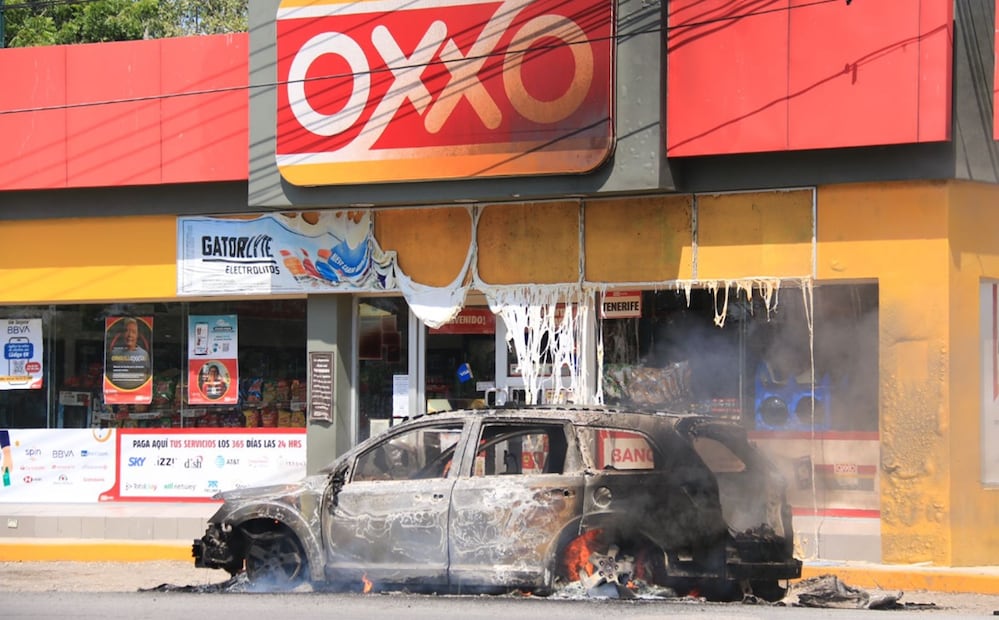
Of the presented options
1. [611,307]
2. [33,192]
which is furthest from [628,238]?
[33,192]

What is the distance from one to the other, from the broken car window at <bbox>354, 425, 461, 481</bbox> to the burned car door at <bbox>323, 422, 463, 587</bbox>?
10 millimetres

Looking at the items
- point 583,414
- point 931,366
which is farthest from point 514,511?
point 931,366

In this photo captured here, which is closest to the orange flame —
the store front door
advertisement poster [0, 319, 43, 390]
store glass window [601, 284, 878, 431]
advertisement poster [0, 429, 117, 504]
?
store glass window [601, 284, 878, 431]

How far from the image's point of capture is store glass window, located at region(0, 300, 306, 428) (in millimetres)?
15422

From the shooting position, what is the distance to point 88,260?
15.4 meters

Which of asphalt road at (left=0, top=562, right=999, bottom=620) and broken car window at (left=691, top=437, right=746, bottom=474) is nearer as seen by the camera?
asphalt road at (left=0, top=562, right=999, bottom=620)

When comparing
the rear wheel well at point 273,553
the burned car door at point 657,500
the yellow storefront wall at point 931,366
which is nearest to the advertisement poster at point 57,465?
the rear wheel well at point 273,553

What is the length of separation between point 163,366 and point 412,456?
6.72m

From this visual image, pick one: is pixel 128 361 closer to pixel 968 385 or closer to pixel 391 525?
pixel 391 525

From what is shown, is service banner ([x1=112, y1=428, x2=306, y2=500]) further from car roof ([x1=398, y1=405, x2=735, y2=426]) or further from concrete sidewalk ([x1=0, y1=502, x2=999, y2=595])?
car roof ([x1=398, y1=405, x2=735, y2=426])

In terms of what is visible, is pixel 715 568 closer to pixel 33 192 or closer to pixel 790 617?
pixel 790 617

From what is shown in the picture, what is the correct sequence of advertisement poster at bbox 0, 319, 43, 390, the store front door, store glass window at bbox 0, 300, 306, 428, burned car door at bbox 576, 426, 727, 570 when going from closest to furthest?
burned car door at bbox 576, 426, 727, 570, the store front door, store glass window at bbox 0, 300, 306, 428, advertisement poster at bbox 0, 319, 43, 390

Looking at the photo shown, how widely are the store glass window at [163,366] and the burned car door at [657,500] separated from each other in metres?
6.77

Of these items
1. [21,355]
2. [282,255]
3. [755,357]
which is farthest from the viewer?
[21,355]
